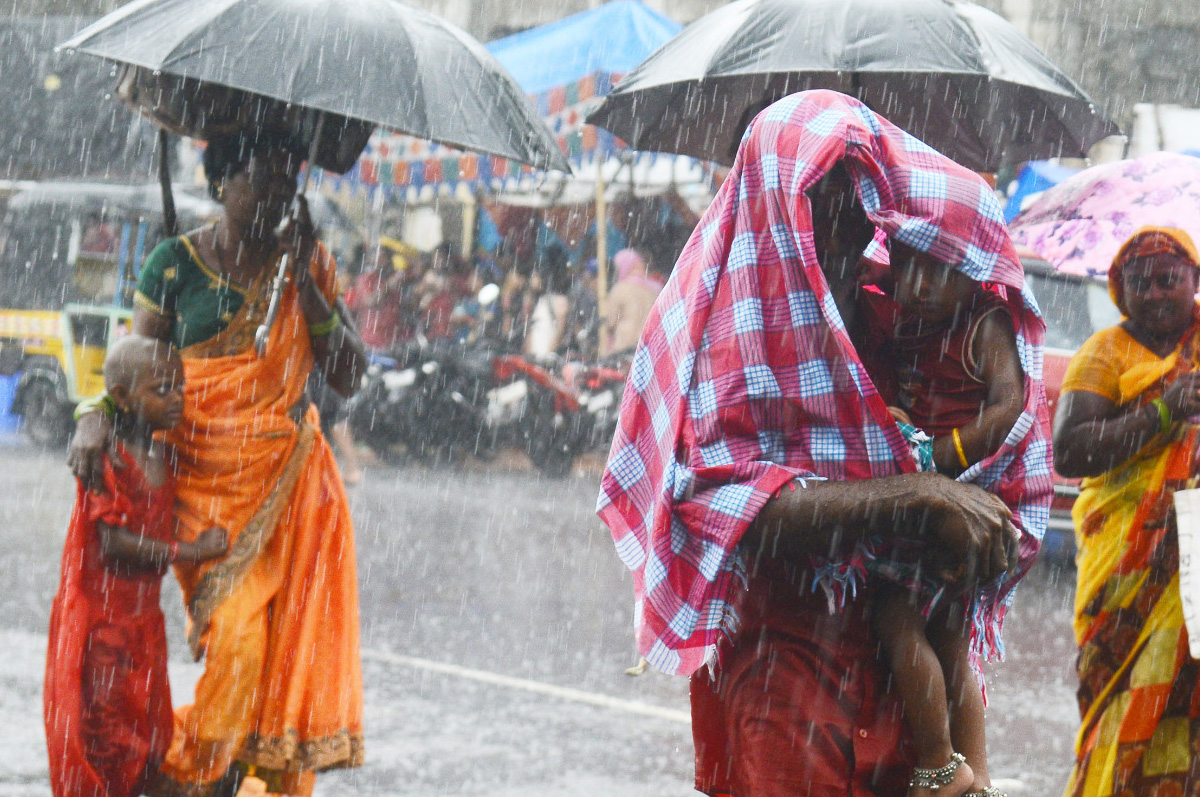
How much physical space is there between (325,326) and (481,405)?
10335 mm

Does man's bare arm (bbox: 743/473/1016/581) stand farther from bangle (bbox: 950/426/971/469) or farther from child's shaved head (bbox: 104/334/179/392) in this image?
child's shaved head (bbox: 104/334/179/392)

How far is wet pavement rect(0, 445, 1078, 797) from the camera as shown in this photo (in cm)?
510

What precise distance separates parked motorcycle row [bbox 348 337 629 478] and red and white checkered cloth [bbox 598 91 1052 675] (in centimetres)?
1176

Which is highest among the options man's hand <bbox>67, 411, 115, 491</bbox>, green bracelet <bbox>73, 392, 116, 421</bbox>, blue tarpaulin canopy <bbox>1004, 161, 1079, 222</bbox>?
blue tarpaulin canopy <bbox>1004, 161, 1079, 222</bbox>

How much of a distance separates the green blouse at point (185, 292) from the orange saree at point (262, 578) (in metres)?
0.05

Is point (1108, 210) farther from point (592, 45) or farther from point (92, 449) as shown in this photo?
point (592, 45)

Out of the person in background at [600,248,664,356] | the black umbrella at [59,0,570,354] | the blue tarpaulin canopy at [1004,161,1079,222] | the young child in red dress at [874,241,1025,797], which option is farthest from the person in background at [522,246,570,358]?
the young child in red dress at [874,241,1025,797]

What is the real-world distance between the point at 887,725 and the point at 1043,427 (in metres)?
0.58

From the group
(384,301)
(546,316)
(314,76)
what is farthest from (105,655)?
(384,301)

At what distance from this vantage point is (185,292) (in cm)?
426

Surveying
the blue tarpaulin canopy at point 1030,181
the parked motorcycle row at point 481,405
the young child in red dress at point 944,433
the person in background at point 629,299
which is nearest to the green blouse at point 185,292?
the young child in red dress at point 944,433

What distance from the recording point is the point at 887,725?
2457mm

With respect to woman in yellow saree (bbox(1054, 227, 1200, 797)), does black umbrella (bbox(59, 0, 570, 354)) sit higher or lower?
higher

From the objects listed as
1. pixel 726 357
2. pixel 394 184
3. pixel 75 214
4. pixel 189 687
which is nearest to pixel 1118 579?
pixel 726 357
